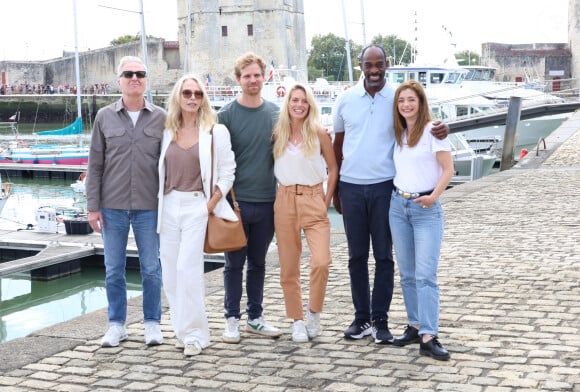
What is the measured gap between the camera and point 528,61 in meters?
69.4

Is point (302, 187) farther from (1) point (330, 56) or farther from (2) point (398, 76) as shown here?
(1) point (330, 56)

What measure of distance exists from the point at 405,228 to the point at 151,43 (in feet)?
210

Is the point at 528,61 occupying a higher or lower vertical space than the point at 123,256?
higher

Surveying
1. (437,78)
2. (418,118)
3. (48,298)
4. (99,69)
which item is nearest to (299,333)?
(418,118)

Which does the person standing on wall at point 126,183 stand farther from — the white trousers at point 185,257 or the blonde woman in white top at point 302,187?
the blonde woman in white top at point 302,187

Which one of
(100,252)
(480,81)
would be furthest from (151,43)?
(100,252)

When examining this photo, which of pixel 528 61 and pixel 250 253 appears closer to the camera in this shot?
pixel 250 253

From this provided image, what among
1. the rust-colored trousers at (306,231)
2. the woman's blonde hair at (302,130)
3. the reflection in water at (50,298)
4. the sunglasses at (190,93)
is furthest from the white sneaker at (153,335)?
the reflection in water at (50,298)

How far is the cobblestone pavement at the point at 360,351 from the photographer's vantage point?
4742mm

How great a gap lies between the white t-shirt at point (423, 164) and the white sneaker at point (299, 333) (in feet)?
3.43

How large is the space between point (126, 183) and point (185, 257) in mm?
547

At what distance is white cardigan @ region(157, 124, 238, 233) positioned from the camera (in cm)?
531

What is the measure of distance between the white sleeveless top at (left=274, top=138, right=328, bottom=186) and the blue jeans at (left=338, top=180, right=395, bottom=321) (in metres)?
0.17

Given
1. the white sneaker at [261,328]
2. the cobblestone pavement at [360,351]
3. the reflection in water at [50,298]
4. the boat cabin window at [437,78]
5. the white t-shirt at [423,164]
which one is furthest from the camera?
the boat cabin window at [437,78]
